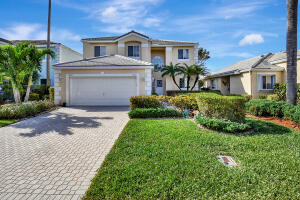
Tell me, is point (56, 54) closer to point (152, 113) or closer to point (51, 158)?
point (152, 113)

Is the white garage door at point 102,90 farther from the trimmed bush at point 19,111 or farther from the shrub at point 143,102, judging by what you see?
the shrub at point 143,102

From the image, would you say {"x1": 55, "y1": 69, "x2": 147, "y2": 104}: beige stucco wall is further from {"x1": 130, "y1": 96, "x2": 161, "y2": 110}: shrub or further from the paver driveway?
the paver driveway

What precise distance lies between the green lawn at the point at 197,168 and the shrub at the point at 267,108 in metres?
3.38

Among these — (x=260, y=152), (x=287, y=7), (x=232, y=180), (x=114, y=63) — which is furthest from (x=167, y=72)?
(x=232, y=180)

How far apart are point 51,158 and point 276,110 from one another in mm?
10360

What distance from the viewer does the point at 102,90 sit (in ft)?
45.0

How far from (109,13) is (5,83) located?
15.9m

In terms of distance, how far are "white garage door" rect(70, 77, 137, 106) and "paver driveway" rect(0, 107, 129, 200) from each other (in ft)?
21.0

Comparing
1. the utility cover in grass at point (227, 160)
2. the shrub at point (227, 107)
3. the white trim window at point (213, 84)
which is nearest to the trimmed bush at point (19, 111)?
the shrub at point (227, 107)

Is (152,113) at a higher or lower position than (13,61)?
lower

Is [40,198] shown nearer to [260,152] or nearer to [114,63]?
[260,152]

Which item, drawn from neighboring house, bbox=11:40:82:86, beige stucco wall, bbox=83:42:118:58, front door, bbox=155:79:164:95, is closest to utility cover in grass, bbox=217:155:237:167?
front door, bbox=155:79:164:95

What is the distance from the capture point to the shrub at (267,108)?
852cm

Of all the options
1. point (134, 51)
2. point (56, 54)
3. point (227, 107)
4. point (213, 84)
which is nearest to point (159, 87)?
point (134, 51)
